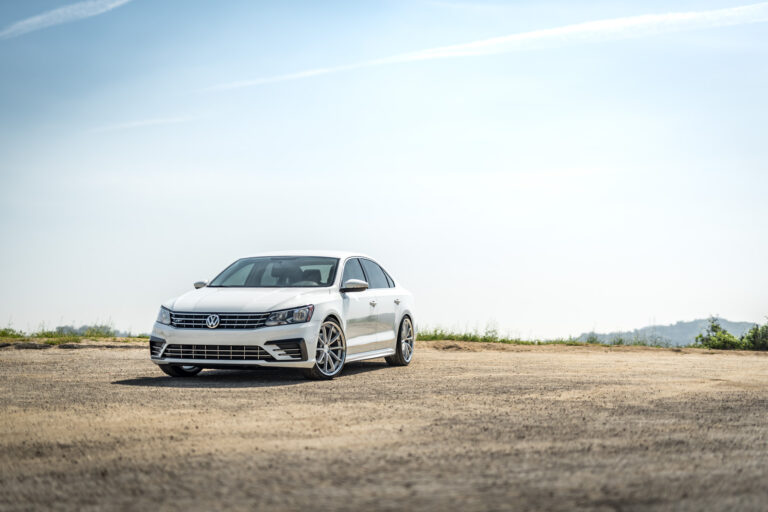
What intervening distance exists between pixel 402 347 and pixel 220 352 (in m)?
3.76

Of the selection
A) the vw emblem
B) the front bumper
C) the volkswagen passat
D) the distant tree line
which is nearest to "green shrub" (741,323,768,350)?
the distant tree line

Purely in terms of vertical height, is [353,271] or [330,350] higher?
[353,271]

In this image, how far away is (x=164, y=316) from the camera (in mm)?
12250

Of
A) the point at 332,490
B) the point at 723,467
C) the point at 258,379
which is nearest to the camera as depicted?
the point at 332,490

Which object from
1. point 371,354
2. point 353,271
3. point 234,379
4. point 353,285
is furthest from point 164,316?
point 371,354

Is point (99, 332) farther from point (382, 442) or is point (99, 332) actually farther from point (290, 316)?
point (382, 442)

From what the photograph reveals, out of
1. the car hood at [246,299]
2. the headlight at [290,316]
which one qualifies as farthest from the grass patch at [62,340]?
the headlight at [290,316]

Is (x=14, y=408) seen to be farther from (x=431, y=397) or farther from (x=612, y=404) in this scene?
(x=612, y=404)

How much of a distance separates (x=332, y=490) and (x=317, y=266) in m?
8.13

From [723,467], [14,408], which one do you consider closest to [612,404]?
[723,467]

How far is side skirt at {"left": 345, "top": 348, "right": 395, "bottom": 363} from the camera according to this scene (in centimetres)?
1280

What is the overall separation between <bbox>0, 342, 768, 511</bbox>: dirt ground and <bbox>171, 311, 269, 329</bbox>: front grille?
751mm

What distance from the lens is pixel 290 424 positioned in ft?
25.9

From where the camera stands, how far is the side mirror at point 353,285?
1270cm
